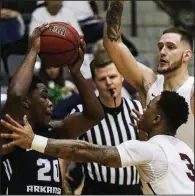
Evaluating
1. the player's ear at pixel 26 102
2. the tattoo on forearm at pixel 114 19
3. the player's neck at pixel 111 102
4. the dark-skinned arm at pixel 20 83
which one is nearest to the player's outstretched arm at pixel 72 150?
the dark-skinned arm at pixel 20 83

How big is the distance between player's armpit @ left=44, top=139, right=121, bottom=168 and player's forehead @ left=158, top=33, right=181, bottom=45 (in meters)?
1.80

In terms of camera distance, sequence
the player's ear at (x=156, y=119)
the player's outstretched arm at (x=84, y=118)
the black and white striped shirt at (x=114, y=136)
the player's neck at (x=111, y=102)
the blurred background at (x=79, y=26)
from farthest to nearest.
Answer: the blurred background at (x=79, y=26) → the player's neck at (x=111, y=102) → the black and white striped shirt at (x=114, y=136) → the player's outstretched arm at (x=84, y=118) → the player's ear at (x=156, y=119)

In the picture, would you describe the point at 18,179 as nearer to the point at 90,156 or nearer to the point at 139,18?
the point at 90,156

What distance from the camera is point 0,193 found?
5.01m

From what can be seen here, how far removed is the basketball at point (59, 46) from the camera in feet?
16.2

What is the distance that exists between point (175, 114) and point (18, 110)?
3.15 ft

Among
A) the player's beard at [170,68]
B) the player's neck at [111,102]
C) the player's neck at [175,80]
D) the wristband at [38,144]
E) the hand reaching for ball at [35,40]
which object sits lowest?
the player's neck at [111,102]

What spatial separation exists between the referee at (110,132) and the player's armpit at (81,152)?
190 centimetres

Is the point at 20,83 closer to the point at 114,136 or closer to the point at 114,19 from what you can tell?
the point at 114,19

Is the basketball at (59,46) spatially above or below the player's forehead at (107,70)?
above

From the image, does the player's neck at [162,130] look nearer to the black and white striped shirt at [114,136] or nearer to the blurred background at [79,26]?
the black and white striped shirt at [114,136]

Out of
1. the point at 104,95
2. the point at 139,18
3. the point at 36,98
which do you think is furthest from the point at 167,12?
the point at 36,98

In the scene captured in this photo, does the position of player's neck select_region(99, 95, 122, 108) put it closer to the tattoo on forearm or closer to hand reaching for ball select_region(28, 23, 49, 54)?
the tattoo on forearm

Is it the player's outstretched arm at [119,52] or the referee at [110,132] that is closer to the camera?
the player's outstretched arm at [119,52]
